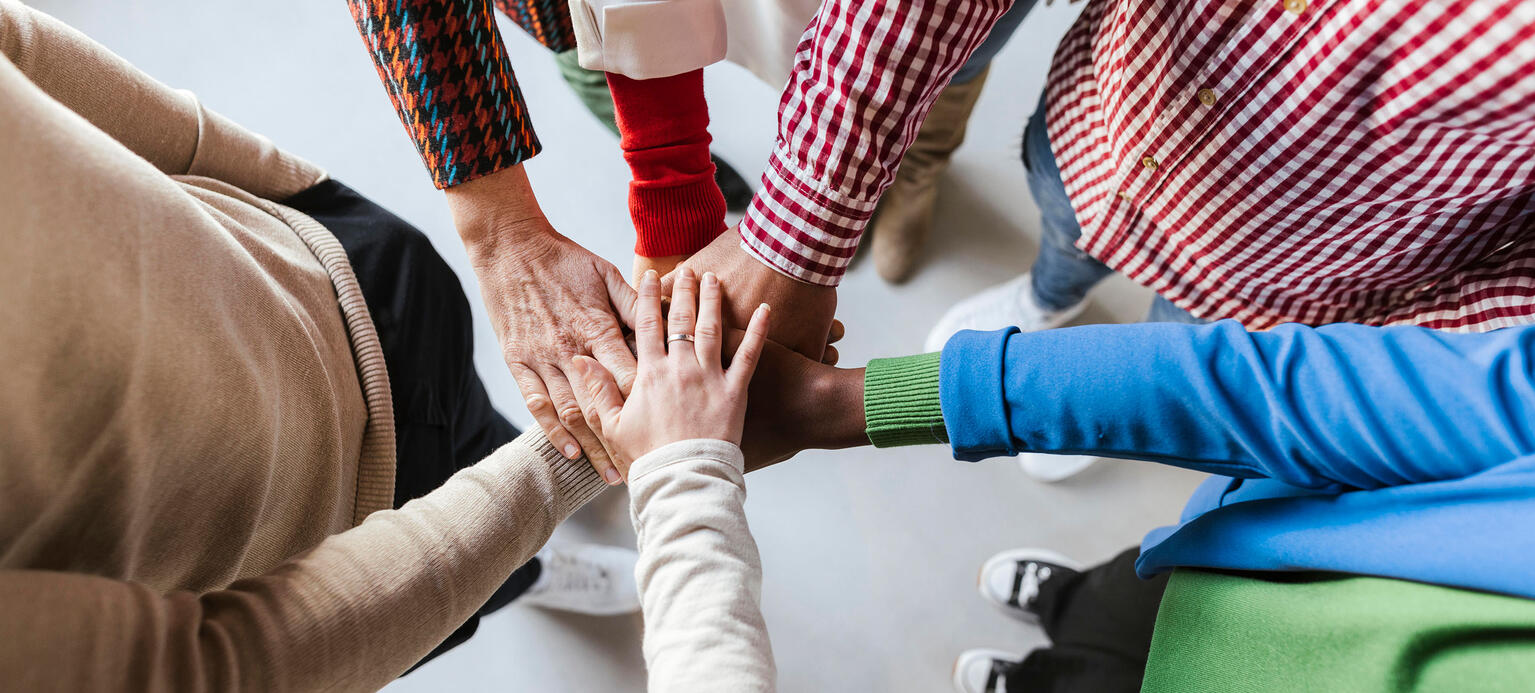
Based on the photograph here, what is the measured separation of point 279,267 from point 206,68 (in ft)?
4.77

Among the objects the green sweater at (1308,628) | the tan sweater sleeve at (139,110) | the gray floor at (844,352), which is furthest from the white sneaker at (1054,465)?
the tan sweater sleeve at (139,110)

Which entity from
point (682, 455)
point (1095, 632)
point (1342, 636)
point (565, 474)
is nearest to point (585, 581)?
point (565, 474)

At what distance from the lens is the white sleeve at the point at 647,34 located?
732mm

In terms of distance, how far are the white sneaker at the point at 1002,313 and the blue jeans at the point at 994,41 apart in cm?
45

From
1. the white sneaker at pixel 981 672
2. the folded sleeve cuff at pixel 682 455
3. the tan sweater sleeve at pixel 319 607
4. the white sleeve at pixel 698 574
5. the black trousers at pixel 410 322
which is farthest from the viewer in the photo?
the white sneaker at pixel 981 672

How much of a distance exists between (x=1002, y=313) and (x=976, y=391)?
82 centimetres

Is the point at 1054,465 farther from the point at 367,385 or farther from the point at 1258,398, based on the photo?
the point at 367,385

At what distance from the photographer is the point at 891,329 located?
1.45 m

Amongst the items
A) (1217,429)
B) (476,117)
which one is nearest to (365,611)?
(476,117)

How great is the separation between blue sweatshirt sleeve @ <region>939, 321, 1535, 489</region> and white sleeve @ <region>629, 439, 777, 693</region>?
204 mm

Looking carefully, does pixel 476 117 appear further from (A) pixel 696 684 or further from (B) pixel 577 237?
(B) pixel 577 237

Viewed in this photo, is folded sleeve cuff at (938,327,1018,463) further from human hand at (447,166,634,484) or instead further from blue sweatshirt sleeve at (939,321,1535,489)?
human hand at (447,166,634,484)

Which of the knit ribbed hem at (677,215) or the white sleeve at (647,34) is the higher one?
the white sleeve at (647,34)

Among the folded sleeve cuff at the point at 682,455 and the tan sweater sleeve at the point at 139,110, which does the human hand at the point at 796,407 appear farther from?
the tan sweater sleeve at the point at 139,110
